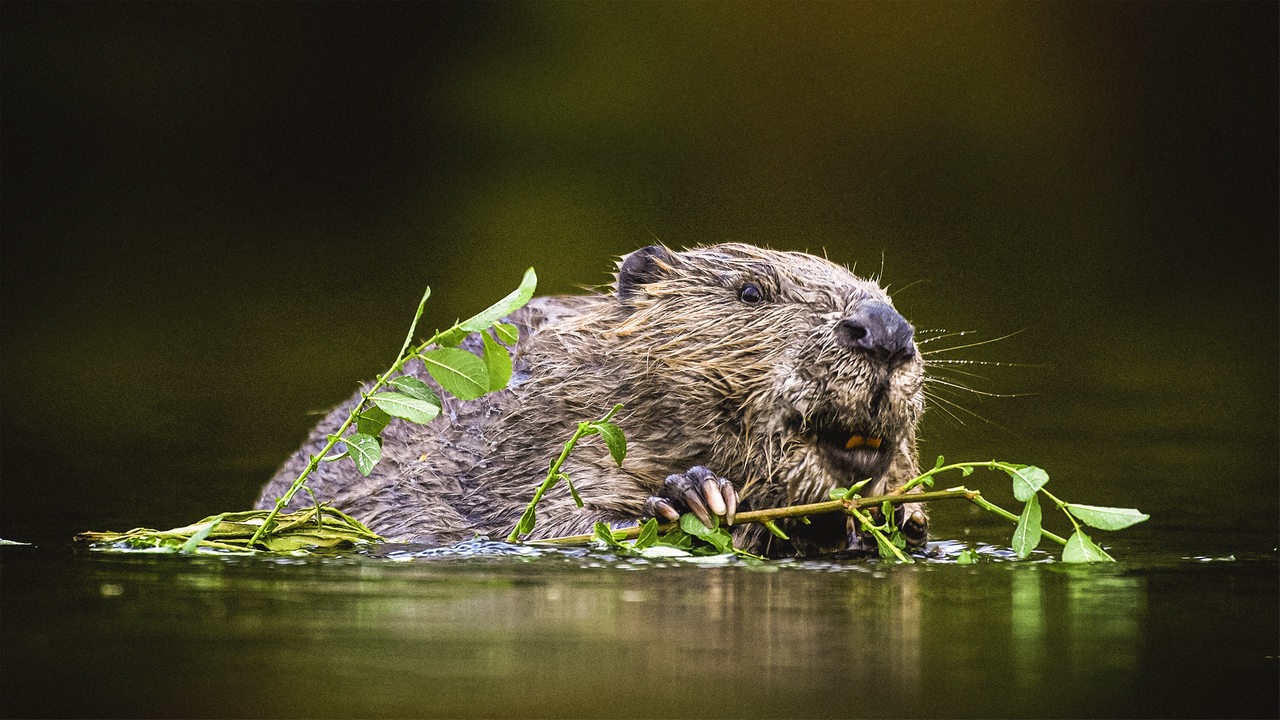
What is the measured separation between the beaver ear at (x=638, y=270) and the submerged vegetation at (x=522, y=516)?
58 cm

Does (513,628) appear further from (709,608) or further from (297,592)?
(297,592)

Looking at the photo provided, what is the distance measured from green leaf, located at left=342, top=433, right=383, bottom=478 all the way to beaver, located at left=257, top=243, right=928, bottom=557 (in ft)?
1.69

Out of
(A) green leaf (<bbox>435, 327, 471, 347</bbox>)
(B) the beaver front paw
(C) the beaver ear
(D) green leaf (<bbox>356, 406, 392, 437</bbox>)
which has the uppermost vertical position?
(C) the beaver ear

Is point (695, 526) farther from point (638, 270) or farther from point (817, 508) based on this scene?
point (638, 270)

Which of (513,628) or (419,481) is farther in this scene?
(419,481)

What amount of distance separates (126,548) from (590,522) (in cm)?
158

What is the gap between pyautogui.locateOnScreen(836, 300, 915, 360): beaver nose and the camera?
548 centimetres

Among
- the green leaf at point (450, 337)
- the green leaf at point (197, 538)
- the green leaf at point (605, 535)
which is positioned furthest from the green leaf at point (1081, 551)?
the green leaf at point (197, 538)

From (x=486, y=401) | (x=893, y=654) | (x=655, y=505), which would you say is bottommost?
(x=893, y=654)

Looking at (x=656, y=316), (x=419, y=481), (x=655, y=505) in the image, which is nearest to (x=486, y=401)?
(x=419, y=481)

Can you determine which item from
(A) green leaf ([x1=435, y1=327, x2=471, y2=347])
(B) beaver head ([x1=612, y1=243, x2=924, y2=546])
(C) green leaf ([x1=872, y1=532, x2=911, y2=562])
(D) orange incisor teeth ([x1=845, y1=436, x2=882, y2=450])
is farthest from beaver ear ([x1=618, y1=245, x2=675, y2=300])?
(C) green leaf ([x1=872, y1=532, x2=911, y2=562])

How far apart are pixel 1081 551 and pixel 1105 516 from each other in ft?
0.62

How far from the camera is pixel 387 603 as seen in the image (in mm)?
4586

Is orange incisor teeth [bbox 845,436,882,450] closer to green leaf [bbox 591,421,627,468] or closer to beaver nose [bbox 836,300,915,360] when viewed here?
beaver nose [bbox 836,300,915,360]
